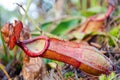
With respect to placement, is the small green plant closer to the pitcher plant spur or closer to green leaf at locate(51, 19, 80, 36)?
the pitcher plant spur

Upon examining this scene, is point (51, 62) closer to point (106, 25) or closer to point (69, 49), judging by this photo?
point (69, 49)

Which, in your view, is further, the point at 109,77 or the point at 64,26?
the point at 64,26

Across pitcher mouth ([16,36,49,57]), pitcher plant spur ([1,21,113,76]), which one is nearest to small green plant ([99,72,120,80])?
pitcher plant spur ([1,21,113,76])

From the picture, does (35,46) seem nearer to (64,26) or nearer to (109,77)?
(109,77)

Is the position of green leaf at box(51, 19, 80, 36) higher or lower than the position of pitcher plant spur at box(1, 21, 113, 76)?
lower

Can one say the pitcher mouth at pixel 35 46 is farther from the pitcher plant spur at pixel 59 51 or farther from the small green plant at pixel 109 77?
the small green plant at pixel 109 77

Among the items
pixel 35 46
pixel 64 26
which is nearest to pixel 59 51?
pixel 35 46

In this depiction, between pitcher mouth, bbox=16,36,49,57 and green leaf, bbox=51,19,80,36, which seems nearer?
pitcher mouth, bbox=16,36,49,57
